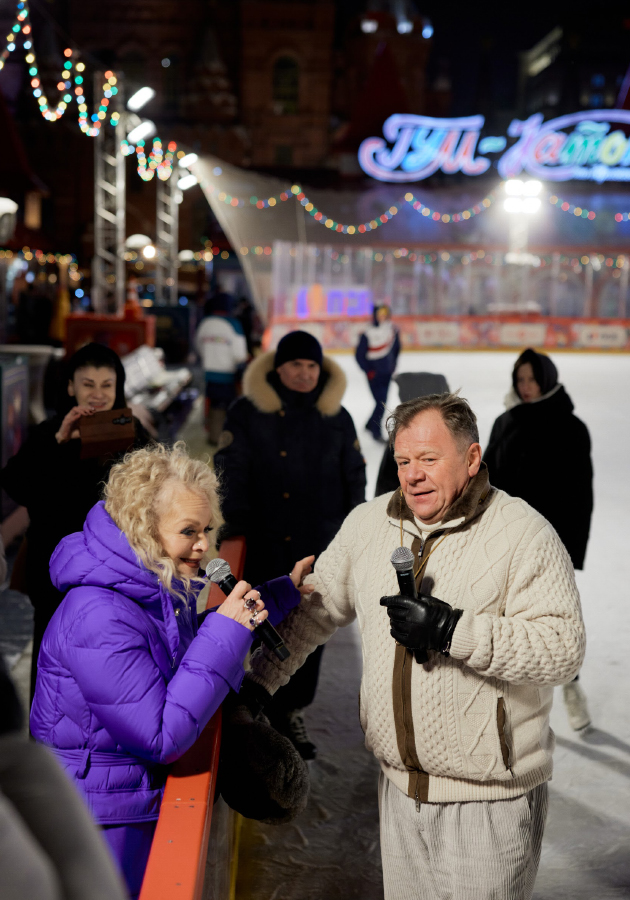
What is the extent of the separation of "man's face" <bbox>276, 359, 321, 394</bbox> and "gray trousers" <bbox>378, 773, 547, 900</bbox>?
73.3 inches

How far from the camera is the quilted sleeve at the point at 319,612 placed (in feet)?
7.36

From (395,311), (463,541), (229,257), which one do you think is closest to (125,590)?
(463,541)

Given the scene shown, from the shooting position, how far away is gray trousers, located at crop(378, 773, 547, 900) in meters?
1.94

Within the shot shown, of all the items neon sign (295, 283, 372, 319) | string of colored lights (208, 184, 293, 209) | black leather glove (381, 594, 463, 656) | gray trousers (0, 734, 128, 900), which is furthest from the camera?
neon sign (295, 283, 372, 319)

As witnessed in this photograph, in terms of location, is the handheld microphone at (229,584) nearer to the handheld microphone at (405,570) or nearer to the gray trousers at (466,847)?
the handheld microphone at (405,570)

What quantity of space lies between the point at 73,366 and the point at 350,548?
4.94 feet

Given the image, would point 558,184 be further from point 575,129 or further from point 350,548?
point 350,548

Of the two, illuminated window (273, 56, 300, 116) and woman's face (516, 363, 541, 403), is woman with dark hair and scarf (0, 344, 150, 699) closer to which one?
woman's face (516, 363, 541, 403)

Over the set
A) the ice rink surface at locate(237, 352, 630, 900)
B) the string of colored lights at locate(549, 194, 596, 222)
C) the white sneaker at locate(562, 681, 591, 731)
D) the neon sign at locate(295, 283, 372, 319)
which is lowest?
the ice rink surface at locate(237, 352, 630, 900)

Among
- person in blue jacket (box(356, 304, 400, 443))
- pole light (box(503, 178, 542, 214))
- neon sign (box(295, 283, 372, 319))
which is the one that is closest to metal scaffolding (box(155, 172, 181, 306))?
neon sign (box(295, 283, 372, 319))

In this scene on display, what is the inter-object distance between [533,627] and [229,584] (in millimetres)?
646

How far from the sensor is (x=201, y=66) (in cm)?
4003

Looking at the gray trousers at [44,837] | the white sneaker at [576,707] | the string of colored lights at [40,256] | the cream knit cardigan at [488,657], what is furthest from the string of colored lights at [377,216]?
the gray trousers at [44,837]

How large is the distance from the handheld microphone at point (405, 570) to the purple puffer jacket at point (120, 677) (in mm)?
339
